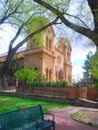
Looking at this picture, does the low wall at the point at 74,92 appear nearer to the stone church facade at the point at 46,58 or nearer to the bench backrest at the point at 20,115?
the bench backrest at the point at 20,115

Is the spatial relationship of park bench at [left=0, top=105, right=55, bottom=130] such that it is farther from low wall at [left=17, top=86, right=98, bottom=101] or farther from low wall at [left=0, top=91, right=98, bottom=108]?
low wall at [left=17, top=86, right=98, bottom=101]

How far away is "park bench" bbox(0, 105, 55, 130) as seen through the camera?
696 centimetres

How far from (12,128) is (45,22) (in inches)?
479

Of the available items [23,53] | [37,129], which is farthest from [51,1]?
[23,53]

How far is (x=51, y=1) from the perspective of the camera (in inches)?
584

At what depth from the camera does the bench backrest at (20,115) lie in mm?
6885

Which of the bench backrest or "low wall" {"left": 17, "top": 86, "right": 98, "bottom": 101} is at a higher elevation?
"low wall" {"left": 17, "top": 86, "right": 98, "bottom": 101}

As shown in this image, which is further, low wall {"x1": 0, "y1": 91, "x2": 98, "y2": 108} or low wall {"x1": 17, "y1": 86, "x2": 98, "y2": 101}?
low wall {"x1": 17, "y1": 86, "x2": 98, "y2": 101}

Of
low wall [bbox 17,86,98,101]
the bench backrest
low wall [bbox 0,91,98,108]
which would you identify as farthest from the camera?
low wall [bbox 17,86,98,101]

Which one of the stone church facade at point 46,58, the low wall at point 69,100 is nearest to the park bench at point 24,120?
the low wall at point 69,100

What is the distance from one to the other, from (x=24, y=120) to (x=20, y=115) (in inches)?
10.3

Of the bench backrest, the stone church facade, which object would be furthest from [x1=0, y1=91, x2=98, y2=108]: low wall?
the stone church facade

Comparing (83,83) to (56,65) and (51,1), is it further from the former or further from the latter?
(56,65)

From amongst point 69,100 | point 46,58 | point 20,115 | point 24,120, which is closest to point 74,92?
point 69,100
